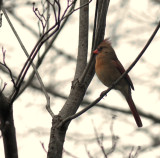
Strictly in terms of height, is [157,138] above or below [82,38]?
above

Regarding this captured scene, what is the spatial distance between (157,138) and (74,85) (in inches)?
209

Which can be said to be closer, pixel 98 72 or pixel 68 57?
pixel 98 72

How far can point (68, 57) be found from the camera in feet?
28.9

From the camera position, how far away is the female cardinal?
4535 mm

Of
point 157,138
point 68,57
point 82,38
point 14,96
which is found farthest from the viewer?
point 68,57

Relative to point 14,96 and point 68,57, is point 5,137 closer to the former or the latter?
point 14,96

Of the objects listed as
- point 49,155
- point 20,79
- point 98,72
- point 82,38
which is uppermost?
point 98,72

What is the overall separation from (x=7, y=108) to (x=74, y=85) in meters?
0.74

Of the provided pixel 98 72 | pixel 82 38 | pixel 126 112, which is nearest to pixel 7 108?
pixel 82 38

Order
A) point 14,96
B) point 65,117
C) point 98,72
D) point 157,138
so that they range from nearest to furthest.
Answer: point 14,96 < point 65,117 < point 98,72 < point 157,138

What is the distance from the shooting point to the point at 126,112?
832 cm

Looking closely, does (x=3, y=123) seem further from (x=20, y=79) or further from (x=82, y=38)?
(x=82, y=38)

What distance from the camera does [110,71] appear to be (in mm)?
4609

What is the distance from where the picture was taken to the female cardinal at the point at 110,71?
4.54 metres
